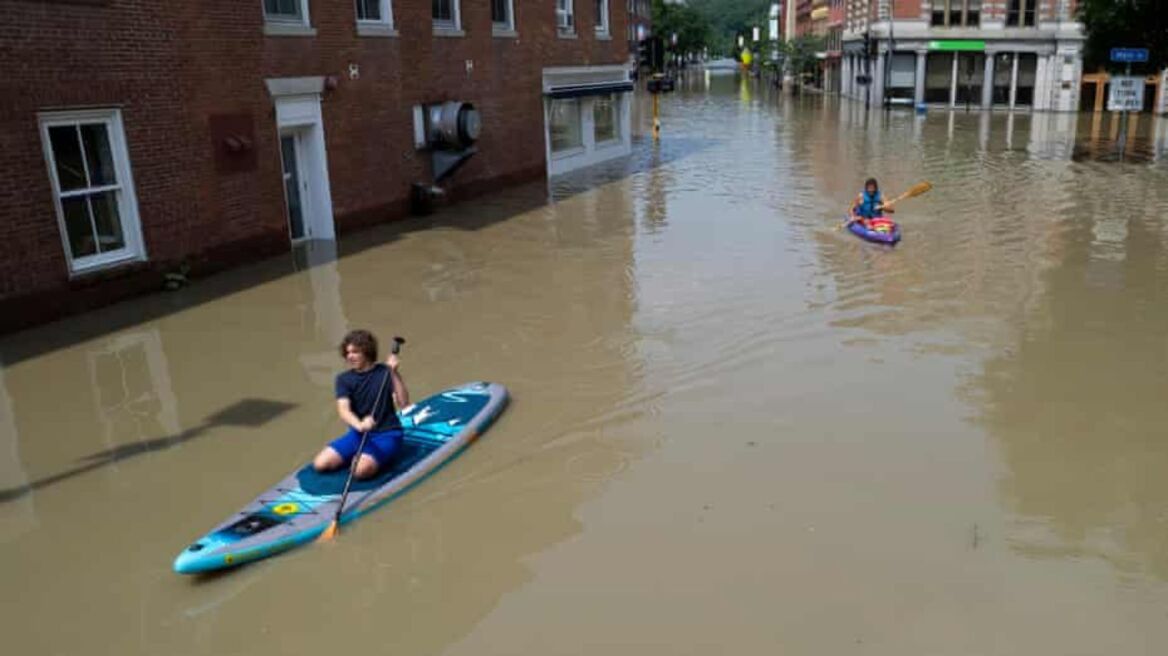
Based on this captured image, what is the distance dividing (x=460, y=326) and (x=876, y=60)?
4797 cm

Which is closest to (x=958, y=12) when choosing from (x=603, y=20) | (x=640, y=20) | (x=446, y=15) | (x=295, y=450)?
(x=603, y=20)

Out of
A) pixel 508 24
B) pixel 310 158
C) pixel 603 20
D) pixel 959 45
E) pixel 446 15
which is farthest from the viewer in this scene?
pixel 959 45

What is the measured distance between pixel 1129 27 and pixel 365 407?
26466 mm

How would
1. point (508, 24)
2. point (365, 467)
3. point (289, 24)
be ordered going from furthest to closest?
point (508, 24)
point (289, 24)
point (365, 467)

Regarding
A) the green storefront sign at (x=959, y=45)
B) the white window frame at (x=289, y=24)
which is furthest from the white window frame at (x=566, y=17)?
the green storefront sign at (x=959, y=45)

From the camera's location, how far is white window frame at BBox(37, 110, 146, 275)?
35.9ft

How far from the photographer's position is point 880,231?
15.2 metres

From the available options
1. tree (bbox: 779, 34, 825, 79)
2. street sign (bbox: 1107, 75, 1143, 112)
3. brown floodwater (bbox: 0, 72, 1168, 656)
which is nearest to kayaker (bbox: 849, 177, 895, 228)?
brown floodwater (bbox: 0, 72, 1168, 656)

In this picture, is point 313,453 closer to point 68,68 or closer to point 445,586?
point 445,586

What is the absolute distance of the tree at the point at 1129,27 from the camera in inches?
1000

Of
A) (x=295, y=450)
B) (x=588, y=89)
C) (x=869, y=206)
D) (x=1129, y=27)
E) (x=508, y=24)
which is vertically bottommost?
(x=295, y=450)

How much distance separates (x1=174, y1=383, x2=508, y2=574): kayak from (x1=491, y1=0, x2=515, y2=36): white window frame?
1463 cm

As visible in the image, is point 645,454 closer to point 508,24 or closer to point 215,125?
point 215,125

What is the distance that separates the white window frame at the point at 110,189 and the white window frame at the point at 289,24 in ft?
10.8
